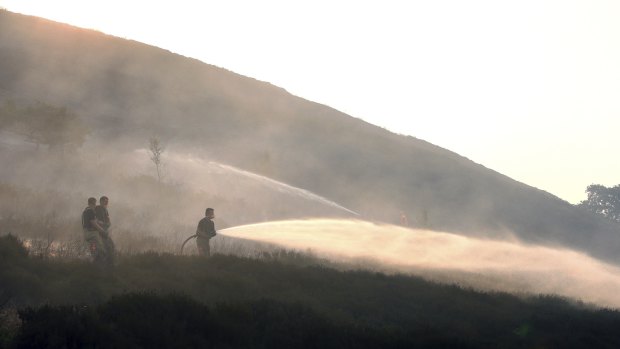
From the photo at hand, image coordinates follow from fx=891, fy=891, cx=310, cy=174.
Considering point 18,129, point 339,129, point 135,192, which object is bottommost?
point 135,192

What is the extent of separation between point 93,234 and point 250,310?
6605 millimetres

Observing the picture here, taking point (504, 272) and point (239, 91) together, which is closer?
point (504, 272)

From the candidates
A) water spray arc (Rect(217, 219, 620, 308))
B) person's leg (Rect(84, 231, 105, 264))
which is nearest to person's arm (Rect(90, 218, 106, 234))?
person's leg (Rect(84, 231, 105, 264))

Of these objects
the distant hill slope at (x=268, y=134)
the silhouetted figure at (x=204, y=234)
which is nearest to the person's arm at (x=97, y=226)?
the silhouetted figure at (x=204, y=234)

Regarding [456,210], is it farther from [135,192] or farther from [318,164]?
[135,192]

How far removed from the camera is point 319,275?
2209 cm

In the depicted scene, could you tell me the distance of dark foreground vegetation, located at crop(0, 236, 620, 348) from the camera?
12.6 meters

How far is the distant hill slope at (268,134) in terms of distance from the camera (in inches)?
3132

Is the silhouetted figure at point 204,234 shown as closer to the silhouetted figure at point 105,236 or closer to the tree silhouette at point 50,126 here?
the silhouetted figure at point 105,236

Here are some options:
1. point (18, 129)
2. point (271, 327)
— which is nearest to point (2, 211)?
point (271, 327)

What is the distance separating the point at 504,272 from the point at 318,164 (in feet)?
159

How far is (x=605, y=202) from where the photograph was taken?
166750mm

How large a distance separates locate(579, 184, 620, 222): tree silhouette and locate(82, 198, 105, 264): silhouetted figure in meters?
155

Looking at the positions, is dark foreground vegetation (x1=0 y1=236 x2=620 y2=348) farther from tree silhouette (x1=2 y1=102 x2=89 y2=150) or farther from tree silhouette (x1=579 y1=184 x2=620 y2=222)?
tree silhouette (x1=579 y1=184 x2=620 y2=222)
